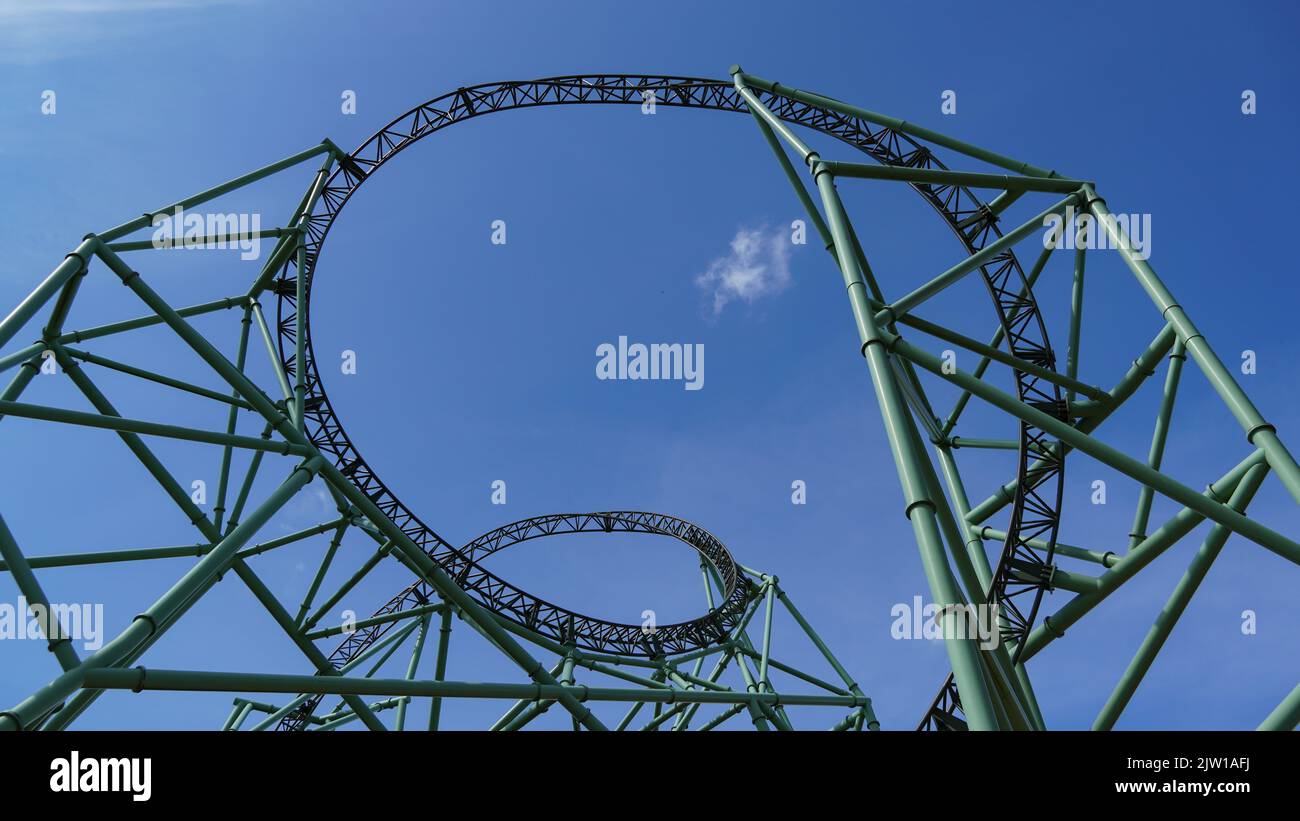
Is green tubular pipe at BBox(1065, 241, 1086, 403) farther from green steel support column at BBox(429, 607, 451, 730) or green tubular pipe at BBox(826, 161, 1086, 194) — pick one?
green steel support column at BBox(429, 607, 451, 730)

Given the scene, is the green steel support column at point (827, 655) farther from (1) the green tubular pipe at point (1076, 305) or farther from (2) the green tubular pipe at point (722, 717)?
(1) the green tubular pipe at point (1076, 305)

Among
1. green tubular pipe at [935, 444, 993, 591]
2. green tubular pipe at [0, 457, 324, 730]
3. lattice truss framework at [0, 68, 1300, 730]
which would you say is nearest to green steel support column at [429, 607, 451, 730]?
lattice truss framework at [0, 68, 1300, 730]

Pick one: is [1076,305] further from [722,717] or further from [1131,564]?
[722,717]

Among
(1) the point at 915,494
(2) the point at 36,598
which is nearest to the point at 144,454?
(2) the point at 36,598

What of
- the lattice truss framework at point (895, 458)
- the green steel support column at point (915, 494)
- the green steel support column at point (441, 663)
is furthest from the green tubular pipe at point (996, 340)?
the green steel support column at point (441, 663)
